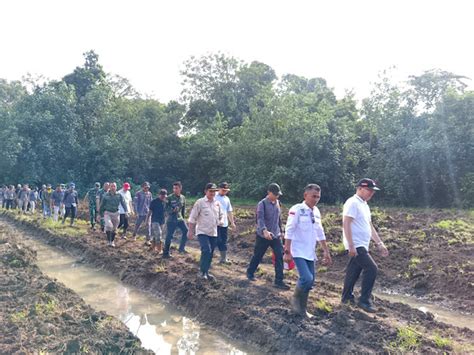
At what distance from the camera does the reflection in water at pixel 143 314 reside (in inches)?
273

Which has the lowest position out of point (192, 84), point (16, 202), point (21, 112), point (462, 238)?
point (16, 202)

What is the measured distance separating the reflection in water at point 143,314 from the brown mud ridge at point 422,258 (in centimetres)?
401

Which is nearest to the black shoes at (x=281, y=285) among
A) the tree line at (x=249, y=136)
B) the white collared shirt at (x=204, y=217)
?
the white collared shirt at (x=204, y=217)

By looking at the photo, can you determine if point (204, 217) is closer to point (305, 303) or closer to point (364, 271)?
point (305, 303)

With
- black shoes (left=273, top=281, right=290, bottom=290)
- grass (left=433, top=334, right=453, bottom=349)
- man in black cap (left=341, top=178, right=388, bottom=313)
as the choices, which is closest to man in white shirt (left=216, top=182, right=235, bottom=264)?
black shoes (left=273, top=281, right=290, bottom=290)

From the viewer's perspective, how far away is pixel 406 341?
18.9ft

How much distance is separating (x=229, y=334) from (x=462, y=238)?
770 cm

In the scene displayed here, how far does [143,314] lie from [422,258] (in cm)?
634

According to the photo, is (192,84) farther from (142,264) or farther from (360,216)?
(360,216)

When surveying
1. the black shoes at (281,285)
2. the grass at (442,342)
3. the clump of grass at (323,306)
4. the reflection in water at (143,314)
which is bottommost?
the reflection in water at (143,314)

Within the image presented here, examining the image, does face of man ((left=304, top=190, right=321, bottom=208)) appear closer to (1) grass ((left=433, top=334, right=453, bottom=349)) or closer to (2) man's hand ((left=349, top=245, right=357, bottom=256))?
(2) man's hand ((left=349, top=245, right=357, bottom=256))

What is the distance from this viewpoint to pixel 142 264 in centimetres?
1095

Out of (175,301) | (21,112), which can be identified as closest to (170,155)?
(21,112)

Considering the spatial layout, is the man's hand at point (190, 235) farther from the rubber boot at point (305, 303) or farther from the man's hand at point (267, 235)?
the rubber boot at point (305, 303)
